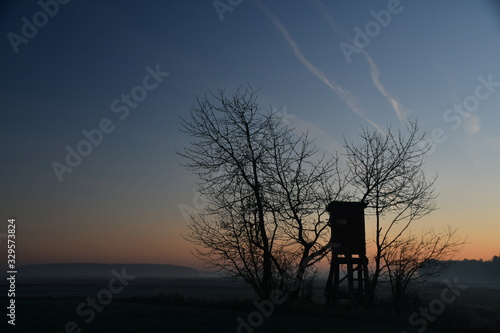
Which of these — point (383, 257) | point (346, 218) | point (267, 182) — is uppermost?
point (267, 182)

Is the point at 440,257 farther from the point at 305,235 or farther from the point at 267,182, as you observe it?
the point at 267,182

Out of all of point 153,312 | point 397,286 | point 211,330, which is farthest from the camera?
point 397,286

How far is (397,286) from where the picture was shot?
63.1 feet

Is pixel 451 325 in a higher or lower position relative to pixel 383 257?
lower

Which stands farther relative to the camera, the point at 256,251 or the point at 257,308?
the point at 256,251

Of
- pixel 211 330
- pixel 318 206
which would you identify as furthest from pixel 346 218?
pixel 211 330

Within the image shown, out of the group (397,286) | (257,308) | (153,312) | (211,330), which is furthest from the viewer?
(397,286)

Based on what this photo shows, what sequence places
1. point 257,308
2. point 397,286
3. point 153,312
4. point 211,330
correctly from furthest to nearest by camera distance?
point 397,286, point 257,308, point 153,312, point 211,330

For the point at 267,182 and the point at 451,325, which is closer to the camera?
the point at 451,325

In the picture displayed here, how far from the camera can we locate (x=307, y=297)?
20.4 m

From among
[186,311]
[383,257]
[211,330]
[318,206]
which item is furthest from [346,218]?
[211,330]

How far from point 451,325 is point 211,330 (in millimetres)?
9661

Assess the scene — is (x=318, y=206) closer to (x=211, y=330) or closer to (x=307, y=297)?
(x=307, y=297)

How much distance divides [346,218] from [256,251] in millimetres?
4393
